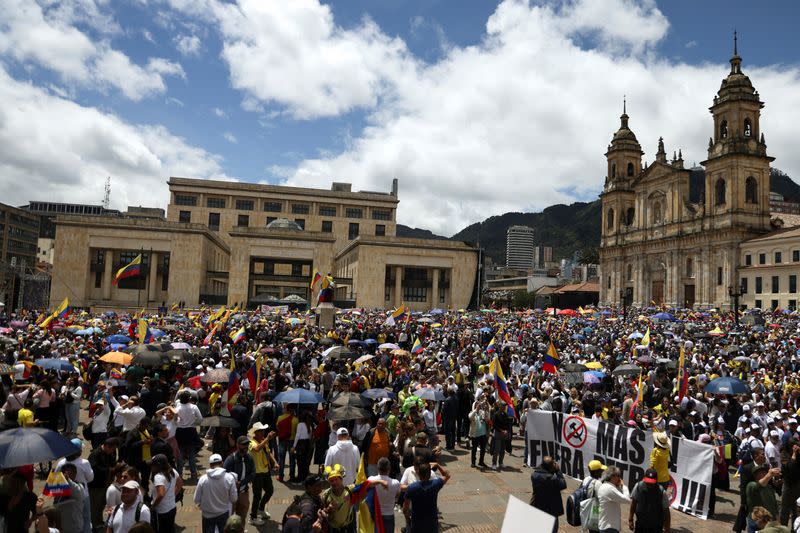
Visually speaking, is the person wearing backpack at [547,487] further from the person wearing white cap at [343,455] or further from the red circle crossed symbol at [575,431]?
the red circle crossed symbol at [575,431]

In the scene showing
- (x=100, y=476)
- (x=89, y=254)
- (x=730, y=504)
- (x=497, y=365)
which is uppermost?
(x=89, y=254)

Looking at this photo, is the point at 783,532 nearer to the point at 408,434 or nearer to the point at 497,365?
the point at 408,434

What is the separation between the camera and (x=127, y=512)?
601 centimetres

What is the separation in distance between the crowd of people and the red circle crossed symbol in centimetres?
94

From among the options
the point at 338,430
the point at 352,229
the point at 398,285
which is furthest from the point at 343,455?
the point at 352,229

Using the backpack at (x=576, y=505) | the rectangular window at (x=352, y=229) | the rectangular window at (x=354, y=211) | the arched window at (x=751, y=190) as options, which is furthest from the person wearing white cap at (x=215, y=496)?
the rectangular window at (x=354, y=211)

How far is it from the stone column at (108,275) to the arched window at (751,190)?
76195 mm

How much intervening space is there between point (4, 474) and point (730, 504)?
11.2 meters

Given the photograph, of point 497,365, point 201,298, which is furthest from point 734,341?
point 201,298

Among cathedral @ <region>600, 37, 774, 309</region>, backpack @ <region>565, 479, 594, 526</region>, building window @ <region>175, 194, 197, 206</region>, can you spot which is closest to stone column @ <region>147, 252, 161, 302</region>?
building window @ <region>175, 194, 197, 206</region>

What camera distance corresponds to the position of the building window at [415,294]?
74812 mm

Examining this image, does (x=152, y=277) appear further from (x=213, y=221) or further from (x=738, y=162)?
(x=738, y=162)

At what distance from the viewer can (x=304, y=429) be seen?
10.0m

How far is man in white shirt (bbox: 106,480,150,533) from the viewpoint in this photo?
595 cm
